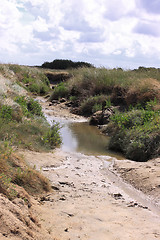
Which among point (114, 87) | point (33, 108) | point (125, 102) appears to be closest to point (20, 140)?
point (33, 108)

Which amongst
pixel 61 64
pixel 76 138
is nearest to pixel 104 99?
pixel 76 138

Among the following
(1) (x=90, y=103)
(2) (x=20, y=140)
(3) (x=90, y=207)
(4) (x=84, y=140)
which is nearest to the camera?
(3) (x=90, y=207)

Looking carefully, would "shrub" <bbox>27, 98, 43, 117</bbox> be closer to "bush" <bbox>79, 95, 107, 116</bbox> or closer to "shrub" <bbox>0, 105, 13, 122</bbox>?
"shrub" <bbox>0, 105, 13, 122</bbox>

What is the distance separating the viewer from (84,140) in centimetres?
1141

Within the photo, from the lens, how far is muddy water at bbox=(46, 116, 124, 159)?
31.9ft

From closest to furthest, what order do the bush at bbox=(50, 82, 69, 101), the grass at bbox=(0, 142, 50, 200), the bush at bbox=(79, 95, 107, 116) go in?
the grass at bbox=(0, 142, 50, 200), the bush at bbox=(79, 95, 107, 116), the bush at bbox=(50, 82, 69, 101)

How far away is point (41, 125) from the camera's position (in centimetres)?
1018

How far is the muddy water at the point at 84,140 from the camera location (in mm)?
9727

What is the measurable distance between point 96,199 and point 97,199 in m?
0.02

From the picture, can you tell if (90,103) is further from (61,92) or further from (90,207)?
(90,207)

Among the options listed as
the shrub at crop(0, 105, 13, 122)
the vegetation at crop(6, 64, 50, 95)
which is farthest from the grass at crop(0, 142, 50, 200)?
the vegetation at crop(6, 64, 50, 95)

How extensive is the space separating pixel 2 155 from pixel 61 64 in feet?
142

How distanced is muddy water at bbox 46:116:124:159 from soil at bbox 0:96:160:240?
0.80m

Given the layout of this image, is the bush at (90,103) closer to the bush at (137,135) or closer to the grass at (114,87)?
the grass at (114,87)
